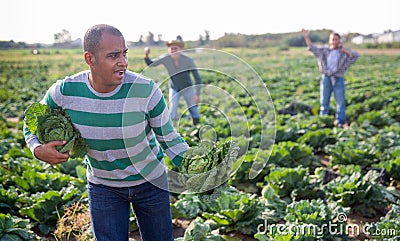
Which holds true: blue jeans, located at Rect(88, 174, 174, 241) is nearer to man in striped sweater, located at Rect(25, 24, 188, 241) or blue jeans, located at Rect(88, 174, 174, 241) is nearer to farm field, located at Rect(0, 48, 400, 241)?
man in striped sweater, located at Rect(25, 24, 188, 241)

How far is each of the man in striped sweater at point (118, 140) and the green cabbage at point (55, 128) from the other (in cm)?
4

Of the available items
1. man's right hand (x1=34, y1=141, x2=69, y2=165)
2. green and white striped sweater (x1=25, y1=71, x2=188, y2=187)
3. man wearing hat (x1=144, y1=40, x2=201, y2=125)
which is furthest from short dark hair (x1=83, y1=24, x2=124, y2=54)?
man wearing hat (x1=144, y1=40, x2=201, y2=125)

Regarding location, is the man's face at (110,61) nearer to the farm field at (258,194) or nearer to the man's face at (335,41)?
the farm field at (258,194)

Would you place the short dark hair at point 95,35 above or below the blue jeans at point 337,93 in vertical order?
above

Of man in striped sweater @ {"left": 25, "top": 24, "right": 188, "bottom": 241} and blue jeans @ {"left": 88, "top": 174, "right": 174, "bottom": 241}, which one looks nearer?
man in striped sweater @ {"left": 25, "top": 24, "right": 188, "bottom": 241}

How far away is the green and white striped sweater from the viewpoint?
2461 millimetres

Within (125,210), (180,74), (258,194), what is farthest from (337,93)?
(125,210)

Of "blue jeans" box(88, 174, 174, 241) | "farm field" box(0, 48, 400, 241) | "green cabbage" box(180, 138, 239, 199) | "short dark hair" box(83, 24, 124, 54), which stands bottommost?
"farm field" box(0, 48, 400, 241)

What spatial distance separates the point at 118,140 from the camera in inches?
98.5

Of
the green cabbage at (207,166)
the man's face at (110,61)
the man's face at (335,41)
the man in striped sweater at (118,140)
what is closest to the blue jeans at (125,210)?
the man in striped sweater at (118,140)

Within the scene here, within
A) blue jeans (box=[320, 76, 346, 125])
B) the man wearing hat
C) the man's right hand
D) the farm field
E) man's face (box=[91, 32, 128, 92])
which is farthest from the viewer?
blue jeans (box=[320, 76, 346, 125])

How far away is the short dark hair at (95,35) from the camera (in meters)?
2.29

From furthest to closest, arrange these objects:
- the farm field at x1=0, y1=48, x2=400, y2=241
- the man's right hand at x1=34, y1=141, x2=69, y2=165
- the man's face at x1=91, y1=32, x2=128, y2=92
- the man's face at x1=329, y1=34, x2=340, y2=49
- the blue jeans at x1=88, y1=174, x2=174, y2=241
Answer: the man's face at x1=329, y1=34, x2=340, y2=49 < the farm field at x1=0, y1=48, x2=400, y2=241 < the blue jeans at x1=88, y1=174, x2=174, y2=241 < the man's right hand at x1=34, y1=141, x2=69, y2=165 < the man's face at x1=91, y1=32, x2=128, y2=92

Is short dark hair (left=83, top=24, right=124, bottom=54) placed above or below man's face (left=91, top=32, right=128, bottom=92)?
above
